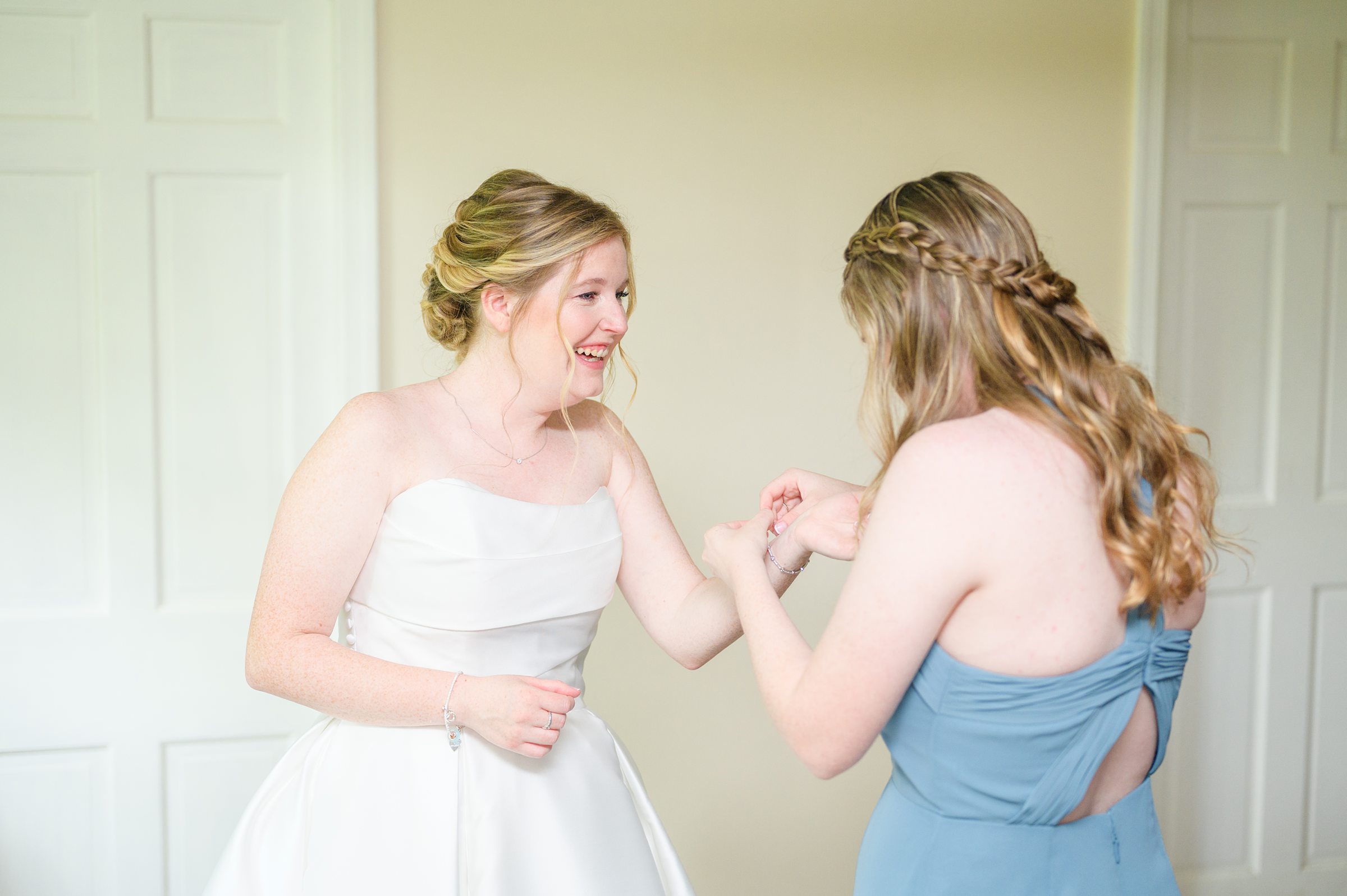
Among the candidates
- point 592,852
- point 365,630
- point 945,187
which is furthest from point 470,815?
point 945,187

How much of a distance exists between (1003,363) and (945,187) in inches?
9.0

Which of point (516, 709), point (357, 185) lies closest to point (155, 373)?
point (357, 185)

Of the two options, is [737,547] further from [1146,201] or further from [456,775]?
[1146,201]

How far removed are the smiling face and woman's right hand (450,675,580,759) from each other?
496 millimetres

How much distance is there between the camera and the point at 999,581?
1.14 meters

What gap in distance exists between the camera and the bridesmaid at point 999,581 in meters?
1.14

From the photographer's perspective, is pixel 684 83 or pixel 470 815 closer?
pixel 470 815

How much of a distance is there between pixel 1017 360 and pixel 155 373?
2.14m

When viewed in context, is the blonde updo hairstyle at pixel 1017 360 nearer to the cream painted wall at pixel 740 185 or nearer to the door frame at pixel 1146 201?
the cream painted wall at pixel 740 185

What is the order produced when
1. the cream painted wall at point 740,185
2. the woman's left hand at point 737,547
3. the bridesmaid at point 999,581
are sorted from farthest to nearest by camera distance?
the cream painted wall at point 740,185
the woman's left hand at point 737,547
the bridesmaid at point 999,581

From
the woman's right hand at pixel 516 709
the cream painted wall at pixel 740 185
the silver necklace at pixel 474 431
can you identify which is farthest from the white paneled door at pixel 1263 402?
the woman's right hand at pixel 516 709

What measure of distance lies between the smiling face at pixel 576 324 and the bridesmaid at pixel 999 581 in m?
0.52

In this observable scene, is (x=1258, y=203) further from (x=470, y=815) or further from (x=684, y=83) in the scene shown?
(x=470, y=815)

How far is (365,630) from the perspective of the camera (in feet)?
5.43
